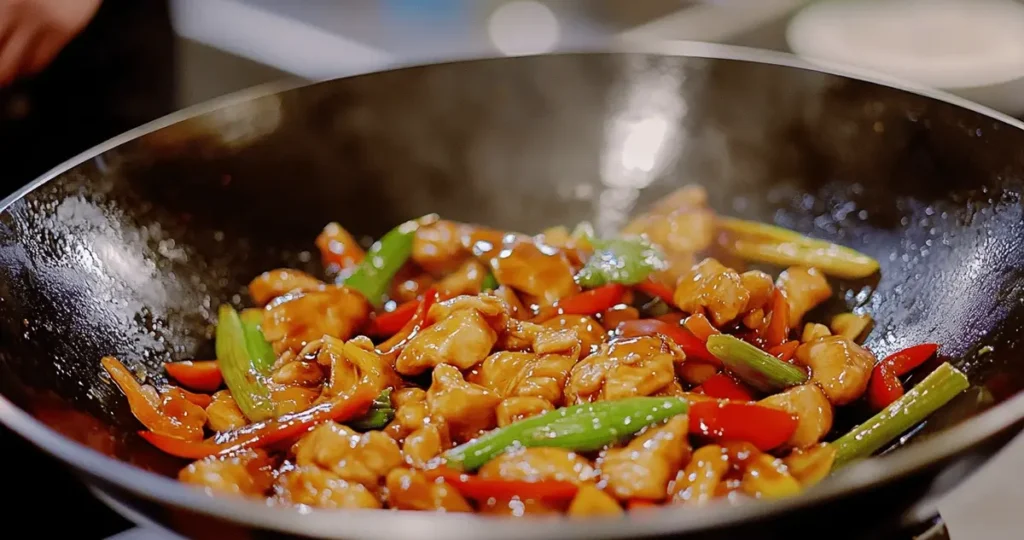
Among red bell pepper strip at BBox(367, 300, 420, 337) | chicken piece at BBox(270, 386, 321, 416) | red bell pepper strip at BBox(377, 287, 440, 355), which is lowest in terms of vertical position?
chicken piece at BBox(270, 386, 321, 416)

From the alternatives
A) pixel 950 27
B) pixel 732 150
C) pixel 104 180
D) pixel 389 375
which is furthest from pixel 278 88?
pixel 950 27

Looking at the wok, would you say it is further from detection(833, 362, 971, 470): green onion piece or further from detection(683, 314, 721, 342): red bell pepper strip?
detection(683, 314, 721, 342): red bell pepper strip

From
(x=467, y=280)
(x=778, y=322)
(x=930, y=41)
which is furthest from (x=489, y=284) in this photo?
(x=930, y=41)

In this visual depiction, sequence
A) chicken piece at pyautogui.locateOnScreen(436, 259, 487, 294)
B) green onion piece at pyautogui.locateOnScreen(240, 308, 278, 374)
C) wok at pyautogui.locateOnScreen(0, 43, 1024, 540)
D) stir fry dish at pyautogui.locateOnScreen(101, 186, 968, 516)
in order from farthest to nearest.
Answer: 1. chicken piece at pyautogui.locateOnScreen(436, 259, 487, 294)
2. green onion piece at pyautogui.locateOnScreen(240, 308, 278, 374)
3. stir fry dish at pyautogui.locateOnScreen(101, 186, 968, 516)
4. wok at pyautogui.locateOnScreen(0, 43, 1024, 540)

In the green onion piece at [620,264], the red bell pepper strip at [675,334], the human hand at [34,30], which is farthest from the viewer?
the human hand at [34,30]

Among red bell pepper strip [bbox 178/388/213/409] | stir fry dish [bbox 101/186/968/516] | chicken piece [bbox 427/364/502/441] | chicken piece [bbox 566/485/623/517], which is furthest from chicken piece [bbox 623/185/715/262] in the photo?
red bell pepper strip [bbox 178/388/213/409]

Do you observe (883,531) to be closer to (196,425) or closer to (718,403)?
(718,403)

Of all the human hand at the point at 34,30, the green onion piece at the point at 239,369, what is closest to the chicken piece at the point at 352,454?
the green onion piece at the point at 239,369

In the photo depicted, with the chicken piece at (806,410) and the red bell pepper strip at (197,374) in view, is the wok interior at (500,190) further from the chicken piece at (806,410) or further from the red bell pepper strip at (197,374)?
the chicken piece at (806,410)
